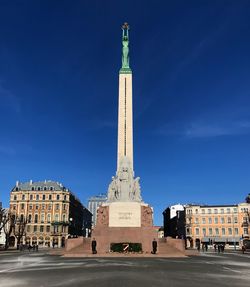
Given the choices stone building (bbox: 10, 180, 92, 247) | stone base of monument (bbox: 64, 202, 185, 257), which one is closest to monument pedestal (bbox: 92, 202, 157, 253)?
stone base of monument (bbox: 64, 202, 185, 257)

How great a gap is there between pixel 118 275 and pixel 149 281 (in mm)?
2516

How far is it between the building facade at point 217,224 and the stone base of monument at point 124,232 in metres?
56.6

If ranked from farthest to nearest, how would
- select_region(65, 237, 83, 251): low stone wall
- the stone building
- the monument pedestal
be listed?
the stone building < select_region(65, 237, 83, 251): low stone wall < the monument pedestal

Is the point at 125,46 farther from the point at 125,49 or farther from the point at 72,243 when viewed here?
the point at 72,243

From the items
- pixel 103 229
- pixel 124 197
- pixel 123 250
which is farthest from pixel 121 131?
pixel 123 250

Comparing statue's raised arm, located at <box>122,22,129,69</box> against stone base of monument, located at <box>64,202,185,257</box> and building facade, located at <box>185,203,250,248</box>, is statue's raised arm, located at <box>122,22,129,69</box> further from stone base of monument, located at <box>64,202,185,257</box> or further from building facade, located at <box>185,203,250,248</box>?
building facade, located at <box>185,203,250,248</box>

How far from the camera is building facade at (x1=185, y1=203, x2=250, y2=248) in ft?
325

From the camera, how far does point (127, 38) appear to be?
62.2 m

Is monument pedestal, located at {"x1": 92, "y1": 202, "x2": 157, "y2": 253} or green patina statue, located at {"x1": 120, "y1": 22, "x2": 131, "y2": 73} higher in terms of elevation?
green patina statue, located at {"x1": 120, "y1": 22, "x2": 131, "y2": 73}

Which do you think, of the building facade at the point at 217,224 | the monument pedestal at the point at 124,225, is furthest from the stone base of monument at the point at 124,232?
the building facade at the point at 217,224

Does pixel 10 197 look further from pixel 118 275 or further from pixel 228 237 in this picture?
pixel 118 275

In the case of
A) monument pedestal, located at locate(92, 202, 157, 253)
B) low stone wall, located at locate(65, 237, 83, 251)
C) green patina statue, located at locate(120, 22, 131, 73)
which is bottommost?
low stone wall, located at locate(65, 237, 83, 251)

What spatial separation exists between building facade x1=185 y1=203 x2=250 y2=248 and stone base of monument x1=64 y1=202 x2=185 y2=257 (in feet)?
186

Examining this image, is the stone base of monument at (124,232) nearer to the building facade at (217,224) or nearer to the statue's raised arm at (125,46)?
the statue's raised arm at (125,46)
